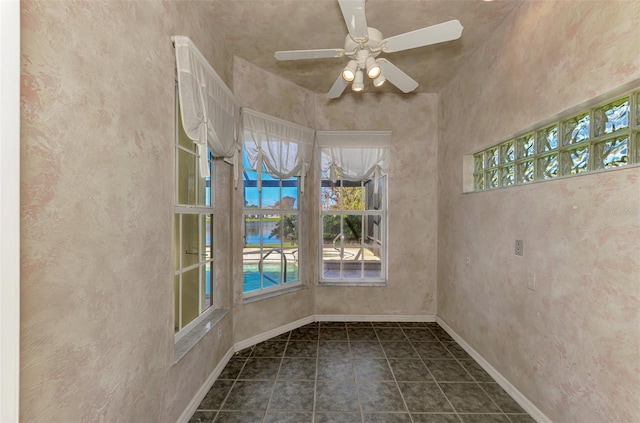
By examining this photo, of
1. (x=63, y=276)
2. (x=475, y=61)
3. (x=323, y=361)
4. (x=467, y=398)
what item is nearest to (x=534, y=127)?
(x=475, y=61)

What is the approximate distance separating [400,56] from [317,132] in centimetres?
127

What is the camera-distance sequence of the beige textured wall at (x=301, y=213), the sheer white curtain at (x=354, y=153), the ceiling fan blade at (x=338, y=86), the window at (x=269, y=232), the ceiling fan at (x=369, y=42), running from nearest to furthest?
the ceiling fan at (x=369, y=42), the ceiling fan blade at (x=338, y=86), the beige textured wall at (x=301, y=213), the window at (x=269, y=232), the sheer white curtain at (x=354, y=153)

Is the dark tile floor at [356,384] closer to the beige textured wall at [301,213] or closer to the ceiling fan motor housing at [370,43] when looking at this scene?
the beige textured wall at [301,213]

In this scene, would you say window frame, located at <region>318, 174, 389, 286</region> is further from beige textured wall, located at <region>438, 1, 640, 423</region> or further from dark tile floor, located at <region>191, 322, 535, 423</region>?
beige textured wall, located at <region>438, 1, 640, 423</region>

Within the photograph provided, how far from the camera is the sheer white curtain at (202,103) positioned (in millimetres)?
1651

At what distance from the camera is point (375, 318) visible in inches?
137

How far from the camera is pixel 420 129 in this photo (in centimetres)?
348

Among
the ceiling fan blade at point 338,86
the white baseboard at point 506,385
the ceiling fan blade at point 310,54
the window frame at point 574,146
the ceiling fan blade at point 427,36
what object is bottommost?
the white baseboard at point 506,385

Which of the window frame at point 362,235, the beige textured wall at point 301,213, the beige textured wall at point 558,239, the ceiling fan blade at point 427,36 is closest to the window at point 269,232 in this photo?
the beige textured wall at point 301,213

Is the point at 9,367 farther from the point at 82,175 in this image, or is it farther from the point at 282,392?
the point at 282,392

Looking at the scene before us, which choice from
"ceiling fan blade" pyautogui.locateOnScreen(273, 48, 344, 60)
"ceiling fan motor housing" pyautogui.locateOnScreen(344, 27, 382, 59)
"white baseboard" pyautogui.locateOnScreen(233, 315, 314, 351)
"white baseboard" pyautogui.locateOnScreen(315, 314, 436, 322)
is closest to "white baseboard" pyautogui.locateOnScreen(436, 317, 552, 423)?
"white baseboard" pyautogui.locateOnScreen(315, 314, 436, 322)

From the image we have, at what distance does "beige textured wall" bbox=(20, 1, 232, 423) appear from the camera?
35.0 inches

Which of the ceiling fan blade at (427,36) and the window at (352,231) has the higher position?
the ceiling fan blade at (427,36)

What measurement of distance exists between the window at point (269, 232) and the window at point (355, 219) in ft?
1.48
